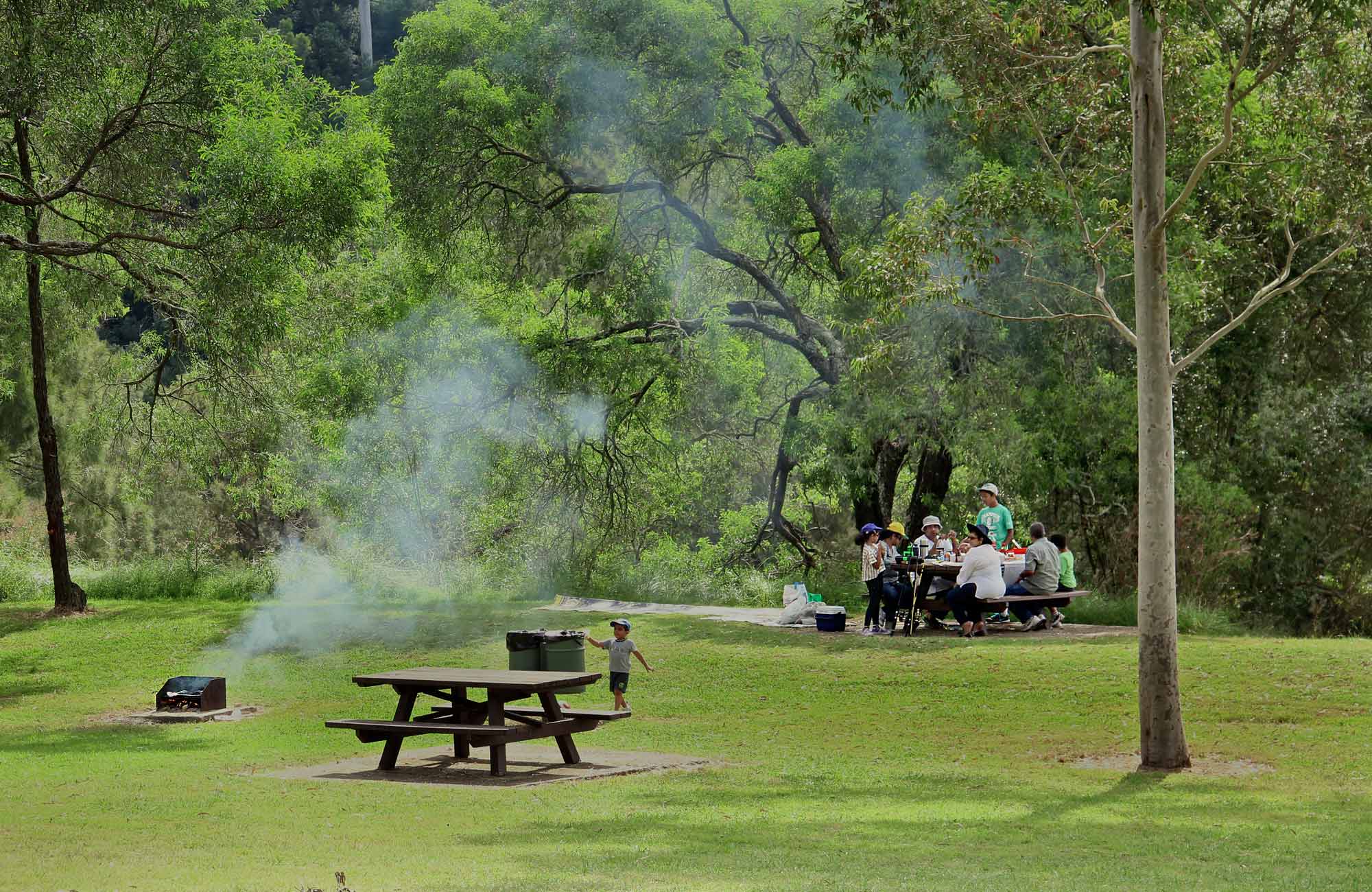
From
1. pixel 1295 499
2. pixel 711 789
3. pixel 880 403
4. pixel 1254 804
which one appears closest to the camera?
pixel 1254 804

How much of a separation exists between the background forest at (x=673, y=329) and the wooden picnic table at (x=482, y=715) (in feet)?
16.0

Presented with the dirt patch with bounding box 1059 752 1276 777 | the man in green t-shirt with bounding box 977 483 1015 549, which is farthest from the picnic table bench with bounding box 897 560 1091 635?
the dirt patch with bounding box 1059 752 1276 777

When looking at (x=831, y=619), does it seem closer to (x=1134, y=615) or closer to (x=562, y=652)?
(x=1134, y=615)

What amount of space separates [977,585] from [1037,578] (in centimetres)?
99

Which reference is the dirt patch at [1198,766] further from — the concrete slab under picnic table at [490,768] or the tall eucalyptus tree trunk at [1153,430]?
the concrete slab under picnic table at [490,768]

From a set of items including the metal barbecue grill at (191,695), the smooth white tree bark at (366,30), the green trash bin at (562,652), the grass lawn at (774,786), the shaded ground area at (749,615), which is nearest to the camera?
the grass lawn at (774,786)

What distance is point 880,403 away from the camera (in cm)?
2136

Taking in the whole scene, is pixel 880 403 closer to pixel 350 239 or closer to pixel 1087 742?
pixel 350 239

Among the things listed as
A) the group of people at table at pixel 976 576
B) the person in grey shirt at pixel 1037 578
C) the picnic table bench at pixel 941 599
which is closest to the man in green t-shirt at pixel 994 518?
the group of people at table at pixel 976 576

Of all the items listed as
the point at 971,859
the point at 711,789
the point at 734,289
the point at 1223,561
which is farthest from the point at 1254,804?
the point at 734,289

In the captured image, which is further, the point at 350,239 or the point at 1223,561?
the point at 1223,561

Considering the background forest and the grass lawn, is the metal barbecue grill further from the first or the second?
the background forest

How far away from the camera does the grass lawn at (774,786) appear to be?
23.7 feet

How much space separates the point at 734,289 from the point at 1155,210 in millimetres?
22078
